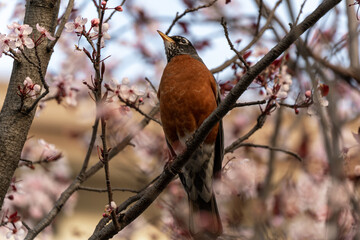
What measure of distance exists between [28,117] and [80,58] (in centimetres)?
301

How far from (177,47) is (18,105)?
2.25 meters

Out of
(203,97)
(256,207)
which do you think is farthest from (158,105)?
(256,207)

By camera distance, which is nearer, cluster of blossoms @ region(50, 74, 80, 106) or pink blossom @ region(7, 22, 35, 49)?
pink blossom @ region(7, 22, 35, 49)

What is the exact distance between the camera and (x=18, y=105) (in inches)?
118

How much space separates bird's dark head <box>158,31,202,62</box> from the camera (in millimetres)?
4895

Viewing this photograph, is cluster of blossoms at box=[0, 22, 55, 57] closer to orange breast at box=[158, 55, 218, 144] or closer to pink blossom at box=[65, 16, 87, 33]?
pink blossom at box=[65, 16, 87, 33]

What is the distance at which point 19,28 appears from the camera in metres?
2.83

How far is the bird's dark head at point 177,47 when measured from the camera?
4.89 meters

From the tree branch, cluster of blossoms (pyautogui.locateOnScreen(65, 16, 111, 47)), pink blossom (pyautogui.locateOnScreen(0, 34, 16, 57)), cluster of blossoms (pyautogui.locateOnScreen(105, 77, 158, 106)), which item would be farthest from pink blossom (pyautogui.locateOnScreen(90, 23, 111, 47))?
the tree branch

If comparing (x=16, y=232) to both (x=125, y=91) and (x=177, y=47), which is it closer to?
(x=125, y=91)

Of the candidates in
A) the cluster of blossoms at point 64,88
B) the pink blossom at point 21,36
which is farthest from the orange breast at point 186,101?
the pink blossom at point 21,36

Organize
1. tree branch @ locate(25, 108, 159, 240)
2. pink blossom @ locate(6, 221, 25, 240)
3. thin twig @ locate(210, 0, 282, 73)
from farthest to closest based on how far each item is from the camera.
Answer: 1. thin twig @ locate(210, 0, 282, 73)
2. pink blossom @ locate(6, 221, 25, 240)
3. tree branch @ locate(25, 108, 159, 240)

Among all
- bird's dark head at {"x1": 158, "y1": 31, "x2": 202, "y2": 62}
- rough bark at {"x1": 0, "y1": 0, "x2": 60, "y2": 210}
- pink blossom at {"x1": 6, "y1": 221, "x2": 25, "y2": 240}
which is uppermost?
bird's dark head at {"x1": 158, "y1": 31, "x2": 202, "y2": 62}

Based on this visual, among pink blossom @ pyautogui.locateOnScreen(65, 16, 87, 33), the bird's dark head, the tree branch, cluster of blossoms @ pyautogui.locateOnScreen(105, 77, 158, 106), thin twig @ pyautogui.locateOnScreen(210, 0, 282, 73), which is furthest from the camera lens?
the bird's dark head
